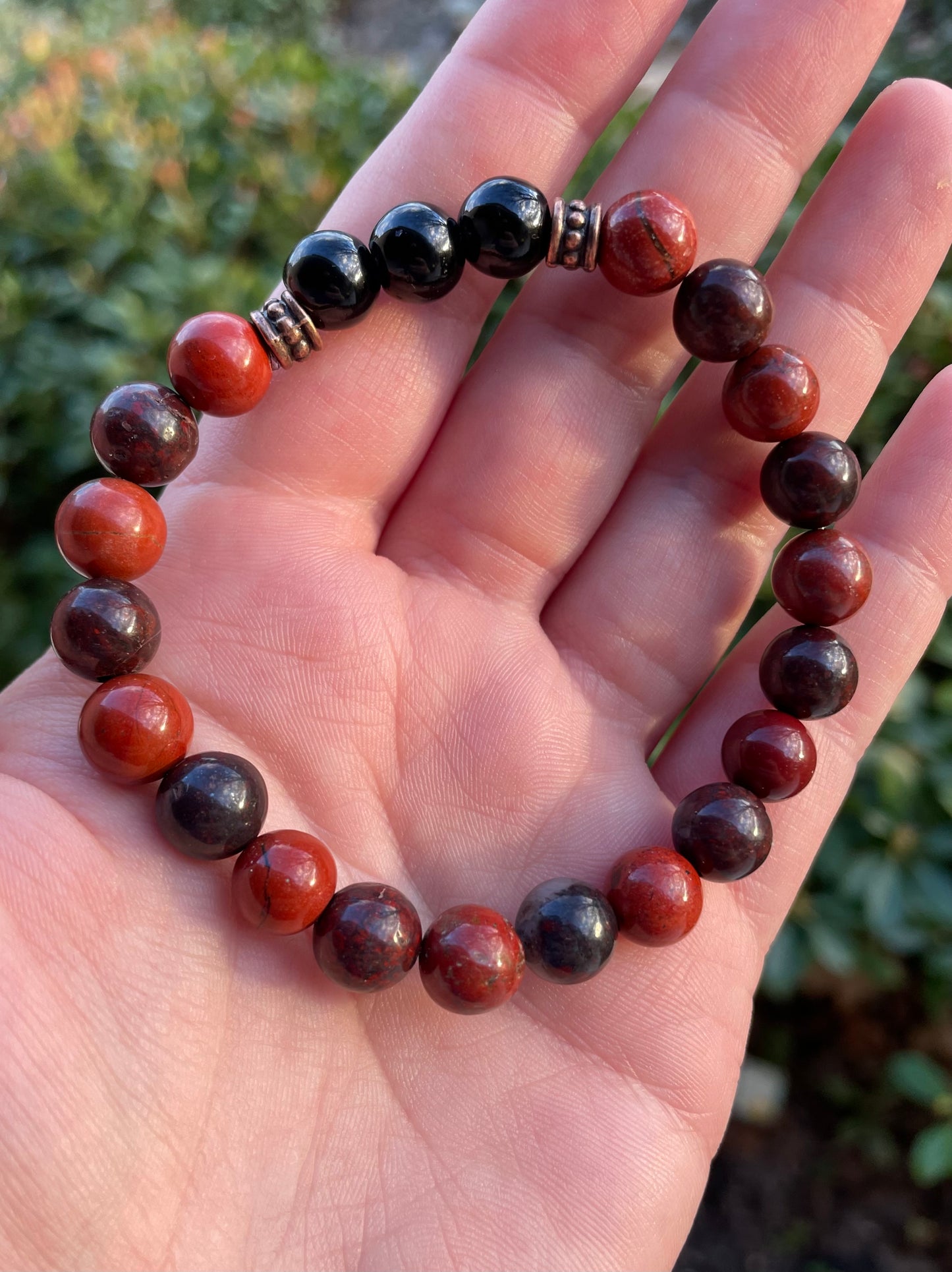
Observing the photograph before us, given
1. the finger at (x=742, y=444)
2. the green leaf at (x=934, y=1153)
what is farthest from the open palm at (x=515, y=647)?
the green leaf at (x=934, y=1153)

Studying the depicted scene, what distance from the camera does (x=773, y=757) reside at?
5.92 ft

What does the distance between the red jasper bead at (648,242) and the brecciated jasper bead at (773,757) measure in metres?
0.80

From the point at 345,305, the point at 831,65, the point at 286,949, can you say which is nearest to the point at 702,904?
the point at 286,949

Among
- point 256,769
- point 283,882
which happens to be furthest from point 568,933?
point 256,769

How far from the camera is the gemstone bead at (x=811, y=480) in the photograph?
6.08ft

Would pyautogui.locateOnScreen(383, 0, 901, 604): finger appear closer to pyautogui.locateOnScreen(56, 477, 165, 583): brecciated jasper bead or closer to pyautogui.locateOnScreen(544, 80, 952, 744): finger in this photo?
pyautogui.locateOnScreen(544, 80, 952, 744): finger

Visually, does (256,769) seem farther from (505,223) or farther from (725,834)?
(505,223)

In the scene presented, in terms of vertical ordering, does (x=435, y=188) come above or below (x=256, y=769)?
above

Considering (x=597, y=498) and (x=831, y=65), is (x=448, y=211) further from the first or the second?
(x=831, y=65)

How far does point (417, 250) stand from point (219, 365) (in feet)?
1.31

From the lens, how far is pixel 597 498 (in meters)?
1.97

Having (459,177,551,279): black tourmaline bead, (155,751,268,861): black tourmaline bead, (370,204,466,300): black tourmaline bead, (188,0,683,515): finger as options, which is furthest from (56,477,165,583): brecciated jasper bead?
(459,177,551,279): black tourmaline bead

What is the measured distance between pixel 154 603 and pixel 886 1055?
2118mm

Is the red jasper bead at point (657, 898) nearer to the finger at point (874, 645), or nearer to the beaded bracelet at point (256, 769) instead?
the beaded bracelet at point (256, 769)
